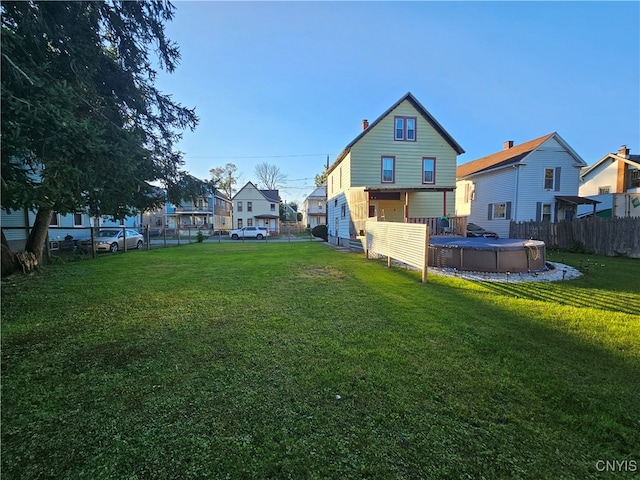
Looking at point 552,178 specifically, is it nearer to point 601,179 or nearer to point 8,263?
point 601,179

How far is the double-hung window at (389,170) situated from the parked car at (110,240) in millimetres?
15827

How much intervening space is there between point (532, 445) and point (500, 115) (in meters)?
28.1

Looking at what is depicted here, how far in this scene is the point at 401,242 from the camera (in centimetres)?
900

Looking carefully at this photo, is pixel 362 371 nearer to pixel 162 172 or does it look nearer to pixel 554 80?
pixel 162 172

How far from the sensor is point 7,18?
4883 mm

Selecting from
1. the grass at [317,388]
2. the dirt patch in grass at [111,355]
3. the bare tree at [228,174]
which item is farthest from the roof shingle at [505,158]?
the bare tree at [228,174]

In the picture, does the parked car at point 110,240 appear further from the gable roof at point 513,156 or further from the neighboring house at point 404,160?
the gable roof at point 513,156

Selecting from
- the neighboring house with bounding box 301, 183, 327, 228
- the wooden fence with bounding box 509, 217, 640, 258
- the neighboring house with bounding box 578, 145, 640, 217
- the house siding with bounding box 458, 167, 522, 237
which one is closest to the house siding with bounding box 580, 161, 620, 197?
the neighboring house with bounding box 578, 145, 640, 217

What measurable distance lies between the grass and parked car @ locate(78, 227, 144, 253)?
11145mm

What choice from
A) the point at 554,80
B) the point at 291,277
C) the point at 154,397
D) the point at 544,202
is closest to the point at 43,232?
the point at 291,277

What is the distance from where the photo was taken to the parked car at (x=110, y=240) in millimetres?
14938

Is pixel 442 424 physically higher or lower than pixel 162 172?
lower

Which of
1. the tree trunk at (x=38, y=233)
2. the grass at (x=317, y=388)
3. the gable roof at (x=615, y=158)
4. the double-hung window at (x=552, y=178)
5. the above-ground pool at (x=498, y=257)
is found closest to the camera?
the grass at (x=317, y=388)

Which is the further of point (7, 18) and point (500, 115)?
point (500, 115)
